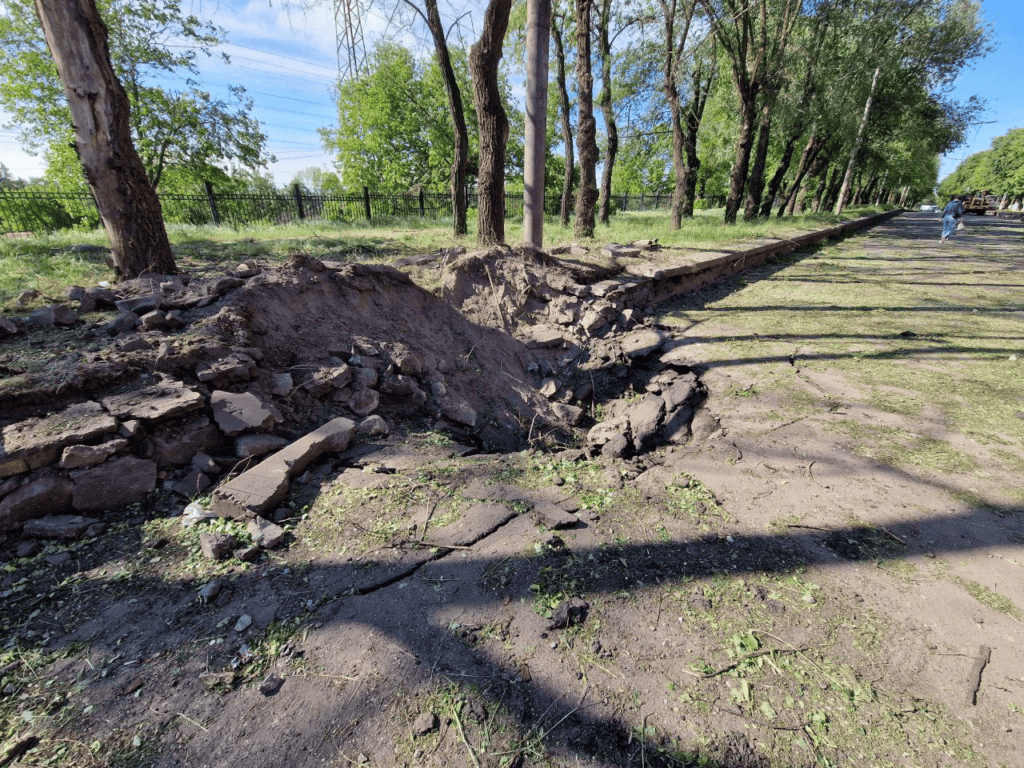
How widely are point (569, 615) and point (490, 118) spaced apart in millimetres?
6820

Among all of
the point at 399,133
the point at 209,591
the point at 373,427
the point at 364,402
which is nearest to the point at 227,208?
the point at 399,133

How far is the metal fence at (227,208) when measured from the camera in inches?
556

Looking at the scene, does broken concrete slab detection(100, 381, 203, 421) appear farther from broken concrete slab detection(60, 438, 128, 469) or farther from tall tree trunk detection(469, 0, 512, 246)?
tall tree trunk detection(469, 0, 512, 246)

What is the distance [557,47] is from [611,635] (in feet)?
55.9

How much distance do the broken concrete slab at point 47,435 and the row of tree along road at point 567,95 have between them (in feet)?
9.93

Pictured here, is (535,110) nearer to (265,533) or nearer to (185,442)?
(185,442)

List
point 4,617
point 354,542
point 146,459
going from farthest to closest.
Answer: point 146,459
point 354,542
point 4,617

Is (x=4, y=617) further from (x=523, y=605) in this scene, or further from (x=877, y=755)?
(x=877, y=755)

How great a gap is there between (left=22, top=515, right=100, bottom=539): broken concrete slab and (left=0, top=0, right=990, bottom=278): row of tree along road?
11.5 feet

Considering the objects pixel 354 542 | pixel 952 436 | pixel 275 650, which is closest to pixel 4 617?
pixel 275 650

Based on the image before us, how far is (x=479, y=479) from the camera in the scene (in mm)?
2621

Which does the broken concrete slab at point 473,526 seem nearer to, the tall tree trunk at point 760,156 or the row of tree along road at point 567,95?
the row of tree along road at point 567,95

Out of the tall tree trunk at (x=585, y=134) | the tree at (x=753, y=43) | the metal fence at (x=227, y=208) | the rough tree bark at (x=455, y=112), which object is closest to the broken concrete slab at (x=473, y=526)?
the tall tree trunk at (x=585, y=134)

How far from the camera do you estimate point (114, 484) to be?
89.3 inches
